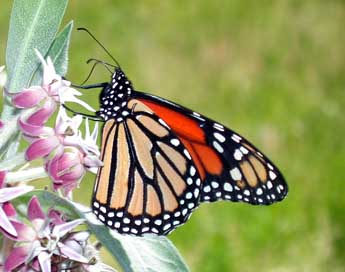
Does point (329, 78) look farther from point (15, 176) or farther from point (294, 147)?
point (15, 176)

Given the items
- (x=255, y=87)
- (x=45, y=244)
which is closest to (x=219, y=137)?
(x=45, y=244)

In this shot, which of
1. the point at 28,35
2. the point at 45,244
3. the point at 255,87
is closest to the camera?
the point at 45,244

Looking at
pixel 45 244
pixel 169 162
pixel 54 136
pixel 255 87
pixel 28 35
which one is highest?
pixel 255 87

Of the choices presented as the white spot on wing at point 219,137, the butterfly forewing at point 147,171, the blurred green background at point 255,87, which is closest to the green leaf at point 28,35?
the butterfly forewing at point 147,171

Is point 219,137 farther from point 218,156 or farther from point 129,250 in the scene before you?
point 129,250

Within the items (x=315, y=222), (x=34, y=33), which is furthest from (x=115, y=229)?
(x=315, y=222)

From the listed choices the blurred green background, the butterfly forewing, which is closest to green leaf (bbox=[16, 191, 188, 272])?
the butterfly forewing

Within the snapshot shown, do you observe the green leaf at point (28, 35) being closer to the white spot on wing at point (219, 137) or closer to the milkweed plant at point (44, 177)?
the milkweed plant at point (44, 177)
